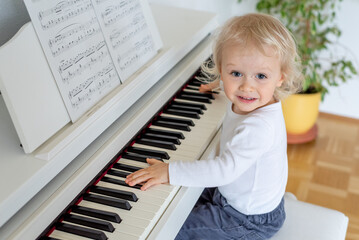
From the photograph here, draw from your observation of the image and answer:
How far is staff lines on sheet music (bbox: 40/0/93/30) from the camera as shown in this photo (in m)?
1.28

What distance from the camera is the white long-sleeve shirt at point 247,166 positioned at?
141cm


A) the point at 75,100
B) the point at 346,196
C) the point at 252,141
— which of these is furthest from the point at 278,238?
the point at 346,196

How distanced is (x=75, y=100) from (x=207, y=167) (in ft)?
1.54

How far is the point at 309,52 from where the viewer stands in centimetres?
319

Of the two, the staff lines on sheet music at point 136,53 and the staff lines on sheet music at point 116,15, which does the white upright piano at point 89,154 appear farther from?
the staff lines on sheet music at point 116,15

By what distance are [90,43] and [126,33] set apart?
8.9 inches

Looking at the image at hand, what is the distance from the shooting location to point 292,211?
1.71 metres

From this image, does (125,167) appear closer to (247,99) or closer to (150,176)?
(150,176)

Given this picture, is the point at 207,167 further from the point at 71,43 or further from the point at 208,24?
Answer: the point at 208,24

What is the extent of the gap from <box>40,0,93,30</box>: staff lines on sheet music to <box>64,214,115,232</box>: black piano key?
554 millimetres

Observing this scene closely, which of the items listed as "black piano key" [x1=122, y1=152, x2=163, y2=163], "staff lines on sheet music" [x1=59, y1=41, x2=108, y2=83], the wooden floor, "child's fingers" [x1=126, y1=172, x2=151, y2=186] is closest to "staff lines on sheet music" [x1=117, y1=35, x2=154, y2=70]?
"staff lines on sheet music" [x1=59, y1=41, x2=108, y2=83]

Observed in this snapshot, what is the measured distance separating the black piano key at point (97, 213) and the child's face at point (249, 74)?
59 centimetres

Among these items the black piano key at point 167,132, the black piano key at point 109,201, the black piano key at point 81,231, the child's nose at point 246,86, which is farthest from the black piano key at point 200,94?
the black piano key at point 81,231

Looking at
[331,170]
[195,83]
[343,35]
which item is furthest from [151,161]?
[343,35]
